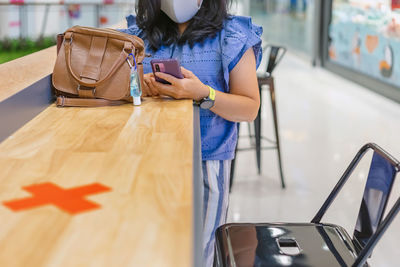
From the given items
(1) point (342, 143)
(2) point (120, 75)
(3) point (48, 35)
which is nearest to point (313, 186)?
(1) point (342, 143)

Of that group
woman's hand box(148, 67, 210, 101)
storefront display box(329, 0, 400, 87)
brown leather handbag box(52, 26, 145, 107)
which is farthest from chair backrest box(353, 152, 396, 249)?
storefront display box(329, 0, 400, 87)

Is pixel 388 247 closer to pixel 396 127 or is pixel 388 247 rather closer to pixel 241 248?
pixel 241 248

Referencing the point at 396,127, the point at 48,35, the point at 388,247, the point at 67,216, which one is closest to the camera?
the point at 67,216

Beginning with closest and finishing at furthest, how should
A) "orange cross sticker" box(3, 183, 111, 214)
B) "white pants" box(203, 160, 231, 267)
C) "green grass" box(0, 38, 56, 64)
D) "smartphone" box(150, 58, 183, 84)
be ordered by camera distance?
"orange cross sticker" box(3, 183, 111, 214), "smartphone" box(150, 58, 183, 84), "white pants" box(203, 160, 231, 267), "green grass" box(0, 38, 56, 64)

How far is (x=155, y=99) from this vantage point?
183 centimetres

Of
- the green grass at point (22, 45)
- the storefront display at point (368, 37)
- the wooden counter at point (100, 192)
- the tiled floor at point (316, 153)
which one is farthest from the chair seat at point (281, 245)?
the storefront display at point (368, 37)

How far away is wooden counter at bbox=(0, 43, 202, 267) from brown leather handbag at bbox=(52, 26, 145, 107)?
0.15 metres

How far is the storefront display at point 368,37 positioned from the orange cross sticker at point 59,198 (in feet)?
16.7

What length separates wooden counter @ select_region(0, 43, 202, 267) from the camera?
0.82 meters

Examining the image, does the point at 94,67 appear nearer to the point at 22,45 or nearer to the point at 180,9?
the point at 180,9

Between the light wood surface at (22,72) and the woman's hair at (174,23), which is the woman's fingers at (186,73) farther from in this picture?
the light wood surface at (22,72)

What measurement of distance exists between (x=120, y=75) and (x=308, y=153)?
2948mm

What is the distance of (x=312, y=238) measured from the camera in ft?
5.52

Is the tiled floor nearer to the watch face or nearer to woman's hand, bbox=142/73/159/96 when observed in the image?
the watch face
